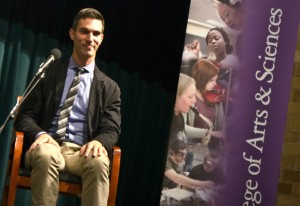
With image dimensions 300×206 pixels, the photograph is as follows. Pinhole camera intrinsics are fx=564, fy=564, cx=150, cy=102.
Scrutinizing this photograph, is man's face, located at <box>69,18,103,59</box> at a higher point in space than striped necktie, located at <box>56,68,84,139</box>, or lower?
higher

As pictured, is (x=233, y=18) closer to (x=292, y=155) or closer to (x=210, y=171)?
(x=210, y=171)

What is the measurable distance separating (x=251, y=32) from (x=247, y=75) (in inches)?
12.0

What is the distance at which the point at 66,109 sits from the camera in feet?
10.4

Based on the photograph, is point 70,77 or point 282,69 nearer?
point 70,77

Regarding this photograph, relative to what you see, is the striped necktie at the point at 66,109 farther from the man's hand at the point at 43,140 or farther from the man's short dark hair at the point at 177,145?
the man's short dark hair at the point at 177,145

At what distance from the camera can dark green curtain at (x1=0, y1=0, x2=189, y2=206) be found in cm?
405

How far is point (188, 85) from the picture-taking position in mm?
3902

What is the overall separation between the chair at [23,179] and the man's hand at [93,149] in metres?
0.08

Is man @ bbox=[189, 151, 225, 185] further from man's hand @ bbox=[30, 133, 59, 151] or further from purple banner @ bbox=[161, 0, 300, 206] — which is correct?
man's hand @ bbox=[30, 133, 59, 151]

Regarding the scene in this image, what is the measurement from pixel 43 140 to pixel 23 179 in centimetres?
23

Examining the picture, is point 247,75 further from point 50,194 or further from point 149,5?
point 50,194

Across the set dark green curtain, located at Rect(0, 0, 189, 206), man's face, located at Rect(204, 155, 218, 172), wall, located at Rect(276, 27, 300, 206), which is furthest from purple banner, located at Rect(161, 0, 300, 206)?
dark green curtain, located at Rect(0, 0, 189, 206)

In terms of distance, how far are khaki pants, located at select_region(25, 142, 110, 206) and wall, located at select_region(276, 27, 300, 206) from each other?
6.46ft

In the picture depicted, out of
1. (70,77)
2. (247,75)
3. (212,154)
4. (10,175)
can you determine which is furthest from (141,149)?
(10,175)
